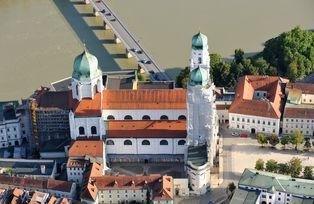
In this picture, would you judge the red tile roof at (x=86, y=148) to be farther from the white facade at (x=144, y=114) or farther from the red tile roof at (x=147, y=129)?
the white facade at (x=144, y=114)

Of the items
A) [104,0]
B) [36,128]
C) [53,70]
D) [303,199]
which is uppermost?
[104,0]

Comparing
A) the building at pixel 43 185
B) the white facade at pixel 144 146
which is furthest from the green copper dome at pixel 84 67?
the building at pixel 43 185

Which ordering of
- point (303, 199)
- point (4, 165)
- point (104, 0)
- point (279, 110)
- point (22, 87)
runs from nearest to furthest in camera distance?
point (303, 199), point (4, 165), point (279, 110), point (22, 87), point (104, 0)

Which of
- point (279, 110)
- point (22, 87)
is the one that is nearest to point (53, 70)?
point (22, 87)

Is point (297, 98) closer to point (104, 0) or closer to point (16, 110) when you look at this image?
point (16, 110)

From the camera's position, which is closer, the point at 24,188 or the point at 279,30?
the point at 24,188

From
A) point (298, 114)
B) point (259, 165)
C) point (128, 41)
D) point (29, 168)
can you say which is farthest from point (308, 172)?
point (128, 41)
